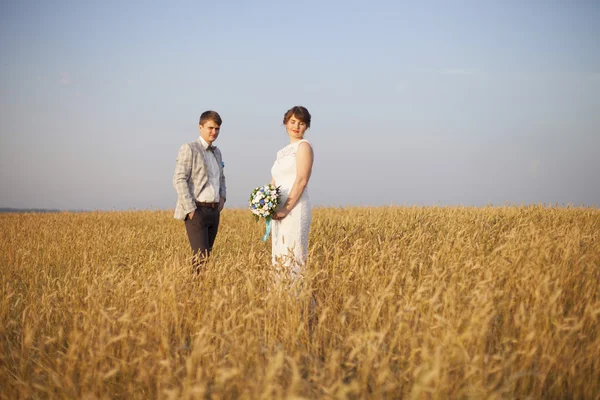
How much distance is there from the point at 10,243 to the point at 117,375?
8577 millimetres

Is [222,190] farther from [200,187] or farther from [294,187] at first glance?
[294,187]

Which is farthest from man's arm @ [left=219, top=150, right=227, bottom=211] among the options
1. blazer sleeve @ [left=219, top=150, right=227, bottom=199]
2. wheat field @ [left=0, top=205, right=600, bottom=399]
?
wheat field @ [left=0, top=205, right=600, bottom=399]

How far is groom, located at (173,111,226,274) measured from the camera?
552 cm

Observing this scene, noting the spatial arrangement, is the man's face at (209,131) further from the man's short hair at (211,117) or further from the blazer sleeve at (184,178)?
the blazer sleeve at (184,178)

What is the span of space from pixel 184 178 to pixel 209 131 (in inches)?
28.1

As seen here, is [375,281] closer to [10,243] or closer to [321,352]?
[321,352]

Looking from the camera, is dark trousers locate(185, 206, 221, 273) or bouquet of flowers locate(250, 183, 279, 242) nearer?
bouquet of flowers locate(250, 183, 279, 242)

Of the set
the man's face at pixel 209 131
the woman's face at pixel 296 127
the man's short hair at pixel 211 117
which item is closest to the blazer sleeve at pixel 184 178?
the man's face at pixel 209 131

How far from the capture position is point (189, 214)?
18.3 feet

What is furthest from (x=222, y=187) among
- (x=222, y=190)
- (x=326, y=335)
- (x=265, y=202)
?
(x=326, y=335)

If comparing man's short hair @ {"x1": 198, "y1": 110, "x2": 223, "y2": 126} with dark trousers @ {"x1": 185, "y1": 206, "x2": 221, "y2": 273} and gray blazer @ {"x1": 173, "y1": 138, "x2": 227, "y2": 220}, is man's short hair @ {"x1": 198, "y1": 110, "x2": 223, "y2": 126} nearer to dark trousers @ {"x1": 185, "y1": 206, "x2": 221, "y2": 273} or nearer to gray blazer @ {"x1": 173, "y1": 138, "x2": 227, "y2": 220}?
gray blazer @ {"x1": 173, "y1": 138, "x2": 227, "y2": 220}

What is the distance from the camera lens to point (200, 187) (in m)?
5.61

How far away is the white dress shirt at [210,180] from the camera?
564cm

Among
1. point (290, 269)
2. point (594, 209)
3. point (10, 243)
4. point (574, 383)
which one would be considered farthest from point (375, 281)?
point (594, 209)
